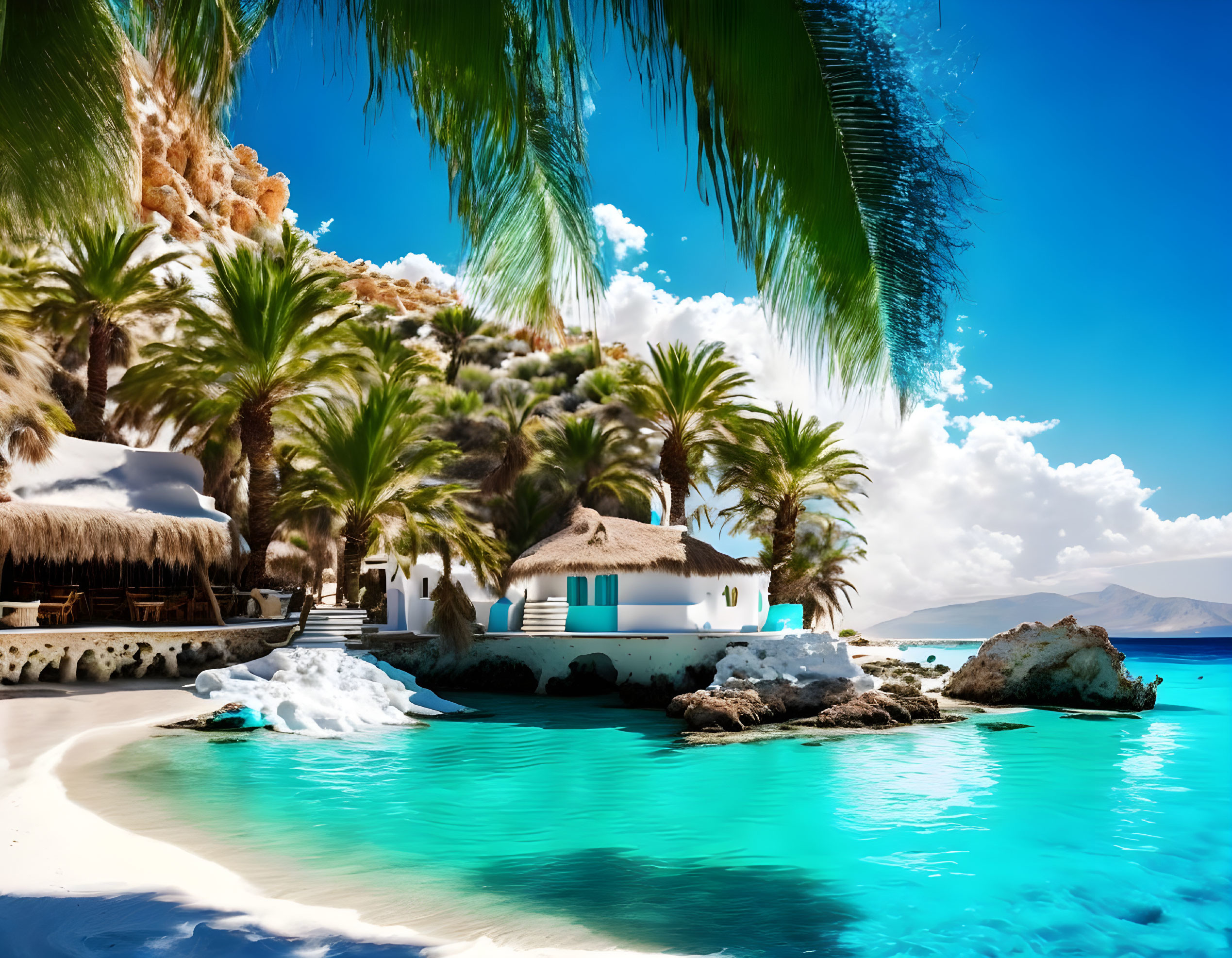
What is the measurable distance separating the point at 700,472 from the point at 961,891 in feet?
78.9

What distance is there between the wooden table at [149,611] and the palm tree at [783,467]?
16.7m

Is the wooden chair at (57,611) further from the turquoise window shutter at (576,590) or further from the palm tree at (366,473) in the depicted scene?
the turquoise window shutter at (576,590)

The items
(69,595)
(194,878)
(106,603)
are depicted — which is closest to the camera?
(194,878)

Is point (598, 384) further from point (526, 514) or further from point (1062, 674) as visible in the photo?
point (1062, 674)

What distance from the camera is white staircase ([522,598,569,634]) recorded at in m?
23.5

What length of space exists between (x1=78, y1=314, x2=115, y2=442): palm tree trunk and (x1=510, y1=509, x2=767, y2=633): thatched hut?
12.8 m

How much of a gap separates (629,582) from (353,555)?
23.3 feet

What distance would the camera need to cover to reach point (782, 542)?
29.0 meters

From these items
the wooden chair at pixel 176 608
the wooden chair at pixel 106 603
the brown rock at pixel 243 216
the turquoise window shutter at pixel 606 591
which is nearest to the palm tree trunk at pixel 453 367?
the turquoise window shutter at pixel 606 591

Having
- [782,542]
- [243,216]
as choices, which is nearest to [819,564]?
[782,542]

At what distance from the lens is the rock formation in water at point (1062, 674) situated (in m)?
20.0

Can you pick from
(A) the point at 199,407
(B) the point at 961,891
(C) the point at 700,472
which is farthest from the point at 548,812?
(C) the point at 700,472

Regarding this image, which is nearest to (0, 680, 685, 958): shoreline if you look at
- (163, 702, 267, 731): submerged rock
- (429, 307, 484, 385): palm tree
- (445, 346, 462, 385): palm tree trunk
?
(163, 702, 267, 731): submerged rock

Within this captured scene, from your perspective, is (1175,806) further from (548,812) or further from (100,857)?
(100,857)
